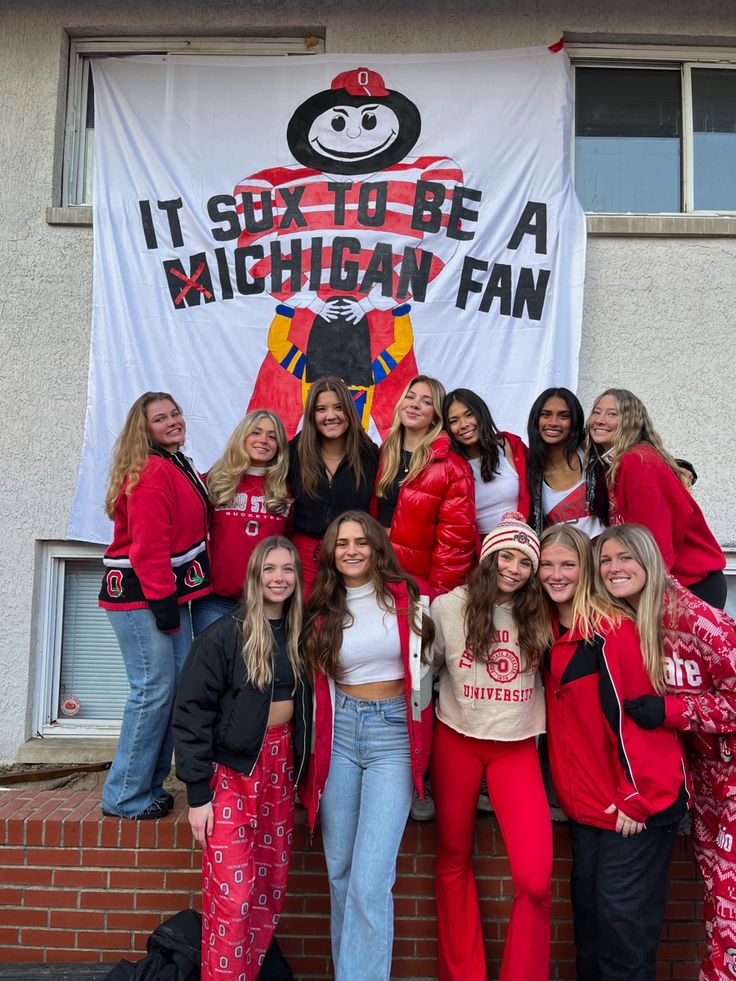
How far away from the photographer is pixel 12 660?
4609 mm

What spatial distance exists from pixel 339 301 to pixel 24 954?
3464 mm

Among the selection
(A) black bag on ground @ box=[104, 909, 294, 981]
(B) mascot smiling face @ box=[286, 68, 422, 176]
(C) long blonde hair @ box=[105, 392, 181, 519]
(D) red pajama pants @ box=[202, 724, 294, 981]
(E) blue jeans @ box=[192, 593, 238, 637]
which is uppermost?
(B) mascot smiling face @ box=[286, 68, 422, 176]

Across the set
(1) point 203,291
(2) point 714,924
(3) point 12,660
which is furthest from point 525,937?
(1) point 203,291

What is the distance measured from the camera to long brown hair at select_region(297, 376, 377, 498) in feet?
11.5

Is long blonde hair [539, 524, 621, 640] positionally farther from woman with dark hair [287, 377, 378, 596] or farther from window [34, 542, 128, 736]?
window [34, 542, 128, 736]

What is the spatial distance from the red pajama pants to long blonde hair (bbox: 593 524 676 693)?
48.7 inches

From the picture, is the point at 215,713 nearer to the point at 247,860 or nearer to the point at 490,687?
the point at 247,860

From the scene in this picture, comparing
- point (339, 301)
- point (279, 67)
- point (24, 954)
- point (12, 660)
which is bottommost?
point (24, 954)

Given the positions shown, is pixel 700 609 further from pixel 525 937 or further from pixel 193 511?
pixel 193 511

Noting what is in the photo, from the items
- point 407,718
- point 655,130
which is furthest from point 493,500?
point 655,130

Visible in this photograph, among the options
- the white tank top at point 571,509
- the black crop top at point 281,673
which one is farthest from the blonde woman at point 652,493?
the black crop top at point 281,673

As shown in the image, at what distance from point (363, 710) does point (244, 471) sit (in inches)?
46.3

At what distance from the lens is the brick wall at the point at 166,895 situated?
10.5 feet

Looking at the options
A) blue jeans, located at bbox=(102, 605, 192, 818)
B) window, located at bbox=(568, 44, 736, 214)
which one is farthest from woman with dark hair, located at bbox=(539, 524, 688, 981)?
window, located at bbox=(568, 44, 736, 214)
